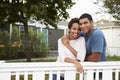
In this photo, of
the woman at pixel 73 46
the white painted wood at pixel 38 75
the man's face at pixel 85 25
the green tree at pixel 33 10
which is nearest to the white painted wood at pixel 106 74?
the woman at pixel 73 46

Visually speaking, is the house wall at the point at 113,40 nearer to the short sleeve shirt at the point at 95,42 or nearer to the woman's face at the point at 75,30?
the short sleeve shirt at the point at 95,42

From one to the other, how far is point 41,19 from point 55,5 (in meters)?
1.34

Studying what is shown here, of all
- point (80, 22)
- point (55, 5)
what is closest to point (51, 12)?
point (55, 5)

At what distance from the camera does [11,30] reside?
79.0 feet

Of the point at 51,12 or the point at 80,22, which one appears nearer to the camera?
the point at 80,22

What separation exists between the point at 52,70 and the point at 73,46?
0.43 m

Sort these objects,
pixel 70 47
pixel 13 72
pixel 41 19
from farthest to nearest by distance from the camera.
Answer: pixel 41 19 < pixel 70 47 < pixel 13 72

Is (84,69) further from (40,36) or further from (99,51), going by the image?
(40,36)

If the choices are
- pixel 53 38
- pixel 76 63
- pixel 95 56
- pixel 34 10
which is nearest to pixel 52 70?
pixel 76 63

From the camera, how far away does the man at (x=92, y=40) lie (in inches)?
154

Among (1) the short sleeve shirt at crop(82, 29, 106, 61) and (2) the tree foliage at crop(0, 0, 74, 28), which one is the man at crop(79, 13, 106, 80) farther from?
(2) the tree foliage at crop(0, 0, 74, 28)

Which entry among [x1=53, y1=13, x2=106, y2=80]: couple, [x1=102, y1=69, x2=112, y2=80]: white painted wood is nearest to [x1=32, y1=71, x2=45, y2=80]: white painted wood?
[x1=53, y1=13, x2=106, y2=80]: couple

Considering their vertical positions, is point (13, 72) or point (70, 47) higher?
point (70, 47)

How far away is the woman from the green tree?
1337cm
